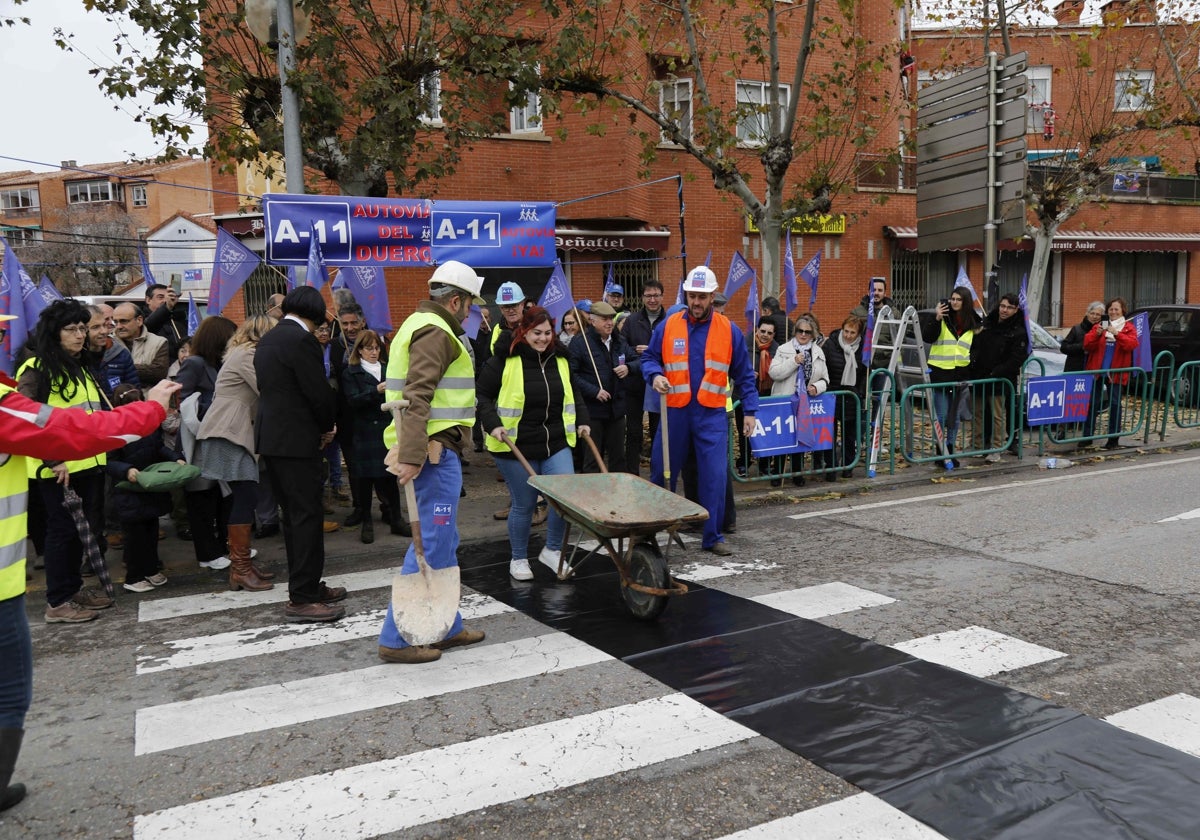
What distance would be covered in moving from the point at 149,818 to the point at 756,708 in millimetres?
2577

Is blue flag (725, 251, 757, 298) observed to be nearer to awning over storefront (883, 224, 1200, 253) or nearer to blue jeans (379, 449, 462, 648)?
blue jeans (379, 449, 462, 648)

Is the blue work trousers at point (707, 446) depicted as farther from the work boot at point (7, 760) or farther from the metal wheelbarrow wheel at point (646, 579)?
the work boot at point (7, 760)

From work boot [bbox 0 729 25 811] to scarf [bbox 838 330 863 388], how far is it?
8.49 metres

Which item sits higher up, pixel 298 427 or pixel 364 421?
pixel 298 427

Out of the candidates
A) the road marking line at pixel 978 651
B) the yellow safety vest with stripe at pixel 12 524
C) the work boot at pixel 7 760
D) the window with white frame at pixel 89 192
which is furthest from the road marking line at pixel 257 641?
the window with white frame at pixel 89 192

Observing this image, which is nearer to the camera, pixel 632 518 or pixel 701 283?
pixel 632 518

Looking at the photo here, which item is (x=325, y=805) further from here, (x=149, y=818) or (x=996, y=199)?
(x=996, y=199)

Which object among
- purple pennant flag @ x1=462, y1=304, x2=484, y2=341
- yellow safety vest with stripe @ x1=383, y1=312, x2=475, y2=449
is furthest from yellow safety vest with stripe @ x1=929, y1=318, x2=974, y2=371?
yellow safety vest with stripe @ x1=383, y1=312, x2=475, y2=449

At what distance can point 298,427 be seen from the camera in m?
5.83

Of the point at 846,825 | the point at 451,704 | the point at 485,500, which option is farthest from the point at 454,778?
the point at 485,500

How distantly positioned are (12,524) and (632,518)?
3.16 m

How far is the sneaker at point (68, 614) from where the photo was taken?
596 centimetres

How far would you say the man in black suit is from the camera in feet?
19.1

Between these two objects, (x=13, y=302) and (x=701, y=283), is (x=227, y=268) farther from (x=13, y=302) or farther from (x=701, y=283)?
(x=701, y=283)
